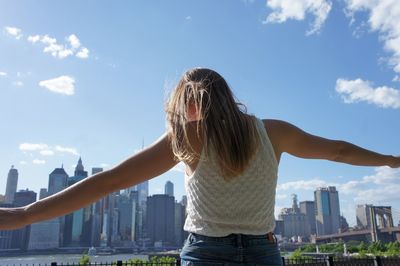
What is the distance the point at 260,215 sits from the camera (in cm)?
125

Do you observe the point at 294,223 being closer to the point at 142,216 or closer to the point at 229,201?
the point at 142,216

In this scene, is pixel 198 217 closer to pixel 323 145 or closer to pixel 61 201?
pixel 61 201

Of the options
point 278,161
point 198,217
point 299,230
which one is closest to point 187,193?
point 198,217

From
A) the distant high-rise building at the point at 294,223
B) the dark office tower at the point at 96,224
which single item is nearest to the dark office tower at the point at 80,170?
the dark office tower at the point at 96,224

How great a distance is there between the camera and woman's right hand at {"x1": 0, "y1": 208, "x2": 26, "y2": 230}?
1217 millimetres

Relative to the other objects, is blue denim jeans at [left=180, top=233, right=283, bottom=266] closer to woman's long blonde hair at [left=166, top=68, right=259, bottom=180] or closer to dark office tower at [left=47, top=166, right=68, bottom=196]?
woman's long blonde hair at [left=166, top=68, right=259, bottom=180]

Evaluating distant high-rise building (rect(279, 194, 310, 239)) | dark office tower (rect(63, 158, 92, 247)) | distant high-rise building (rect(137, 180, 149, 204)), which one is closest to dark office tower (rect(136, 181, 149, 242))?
→ distant high-rise building (rect(137, 180, 149, 204))

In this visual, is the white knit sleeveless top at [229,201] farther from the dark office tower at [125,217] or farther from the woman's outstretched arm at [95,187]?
the dark office tower at [125,217]

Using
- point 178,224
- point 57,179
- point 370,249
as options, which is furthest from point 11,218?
point 57,179

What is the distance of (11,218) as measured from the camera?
1.22 metres

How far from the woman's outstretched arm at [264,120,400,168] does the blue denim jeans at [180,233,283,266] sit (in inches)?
Answer: 13.7

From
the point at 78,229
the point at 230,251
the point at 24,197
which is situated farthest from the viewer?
the point at 78,229

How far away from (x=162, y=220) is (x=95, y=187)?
91.2 m

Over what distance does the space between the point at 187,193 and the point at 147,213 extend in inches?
3777
